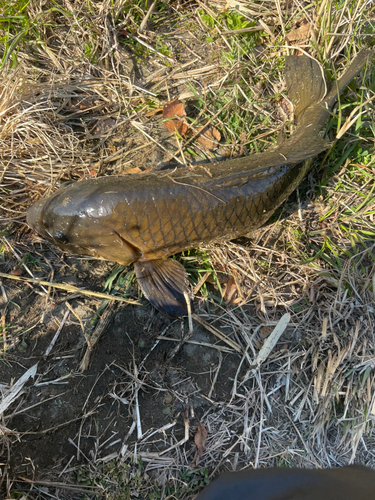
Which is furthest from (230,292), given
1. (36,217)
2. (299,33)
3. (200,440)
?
(299,33)

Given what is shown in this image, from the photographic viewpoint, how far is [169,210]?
3.01m

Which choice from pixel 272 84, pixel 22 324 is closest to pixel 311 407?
pixel 22 324

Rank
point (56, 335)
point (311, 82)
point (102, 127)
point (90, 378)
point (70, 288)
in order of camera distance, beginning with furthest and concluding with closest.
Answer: point (102, 127)
point (311, 82)
point (70, 288)
point (56, 335)
point (90, 378)

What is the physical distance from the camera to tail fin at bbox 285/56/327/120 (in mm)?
3607

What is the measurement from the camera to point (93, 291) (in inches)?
127

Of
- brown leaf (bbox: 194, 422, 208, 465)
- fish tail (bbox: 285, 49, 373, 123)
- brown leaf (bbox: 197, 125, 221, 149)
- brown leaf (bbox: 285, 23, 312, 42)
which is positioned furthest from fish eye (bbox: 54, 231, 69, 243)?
brown leaf (bbox: 285, 23, 312, 42)

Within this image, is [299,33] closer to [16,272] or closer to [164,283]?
[164,283]

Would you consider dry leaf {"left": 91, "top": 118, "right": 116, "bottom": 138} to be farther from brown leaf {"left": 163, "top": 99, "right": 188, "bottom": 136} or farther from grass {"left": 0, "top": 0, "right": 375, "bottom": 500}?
brown leaf {"left": 163, "top": 99, "right": 188, "bottom": 136}

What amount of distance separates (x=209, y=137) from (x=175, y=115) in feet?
1.53

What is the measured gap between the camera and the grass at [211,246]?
2986 millimetres

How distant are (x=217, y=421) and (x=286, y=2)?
15.3 ft

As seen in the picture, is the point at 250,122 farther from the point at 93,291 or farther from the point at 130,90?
the point at 93,291

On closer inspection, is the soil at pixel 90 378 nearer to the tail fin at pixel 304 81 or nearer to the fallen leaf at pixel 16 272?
the fallen leaf at pixel 16 272

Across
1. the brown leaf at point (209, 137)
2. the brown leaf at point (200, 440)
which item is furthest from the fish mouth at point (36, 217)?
the brown leaf at point (200, 440)
